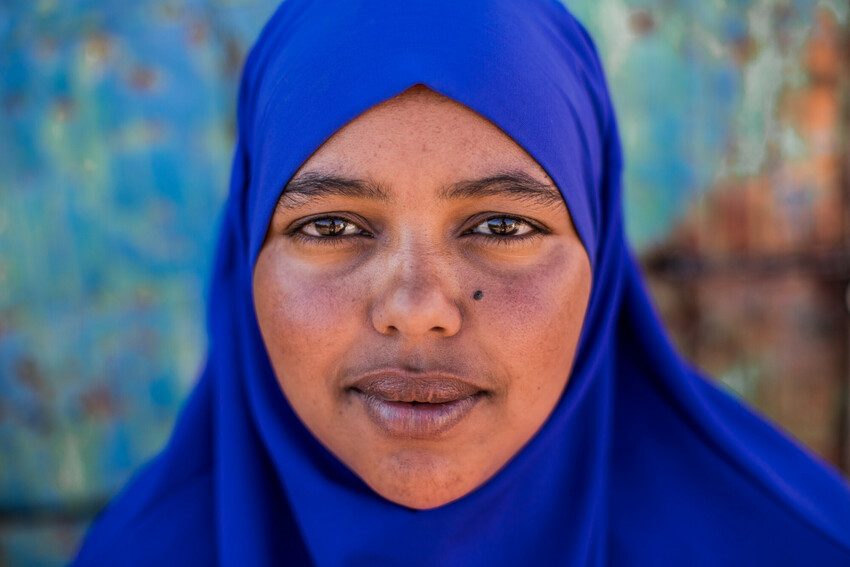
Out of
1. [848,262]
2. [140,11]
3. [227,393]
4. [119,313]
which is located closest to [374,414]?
[227,393]

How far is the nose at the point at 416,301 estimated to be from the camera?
3.81 feet

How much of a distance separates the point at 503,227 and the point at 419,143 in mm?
215

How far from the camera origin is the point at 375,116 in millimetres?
1241

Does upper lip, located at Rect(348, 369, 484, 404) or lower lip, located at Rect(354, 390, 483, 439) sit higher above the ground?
upper lip, located at Rect(348, 369, 484, 404)

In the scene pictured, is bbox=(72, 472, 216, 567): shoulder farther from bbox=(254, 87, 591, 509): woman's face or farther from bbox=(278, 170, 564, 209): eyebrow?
bbox=(278, 170, 564, 209): eyebrow

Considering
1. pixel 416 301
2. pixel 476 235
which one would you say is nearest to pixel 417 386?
pixel 416 301

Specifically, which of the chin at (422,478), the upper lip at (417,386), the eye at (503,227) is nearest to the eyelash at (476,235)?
the eye at (503,227)

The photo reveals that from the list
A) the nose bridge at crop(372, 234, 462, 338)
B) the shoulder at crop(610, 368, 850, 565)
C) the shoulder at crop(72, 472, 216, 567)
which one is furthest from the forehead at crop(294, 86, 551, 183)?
the shoulder at crop(72, 472, 216, 567)

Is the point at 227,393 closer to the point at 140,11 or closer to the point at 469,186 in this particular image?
the point at 469,186

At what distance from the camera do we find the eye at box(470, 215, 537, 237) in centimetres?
129

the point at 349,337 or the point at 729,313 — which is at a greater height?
the point at 729,313

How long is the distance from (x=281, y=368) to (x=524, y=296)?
1.49ft

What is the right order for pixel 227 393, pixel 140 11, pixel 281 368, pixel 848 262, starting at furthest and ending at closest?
pixel 848 262 → pixel 140 11 → pixel 227 393 → pixel 281 368

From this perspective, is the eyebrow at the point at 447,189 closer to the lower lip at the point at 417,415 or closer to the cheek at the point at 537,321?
the cheek at the point at 537,321
